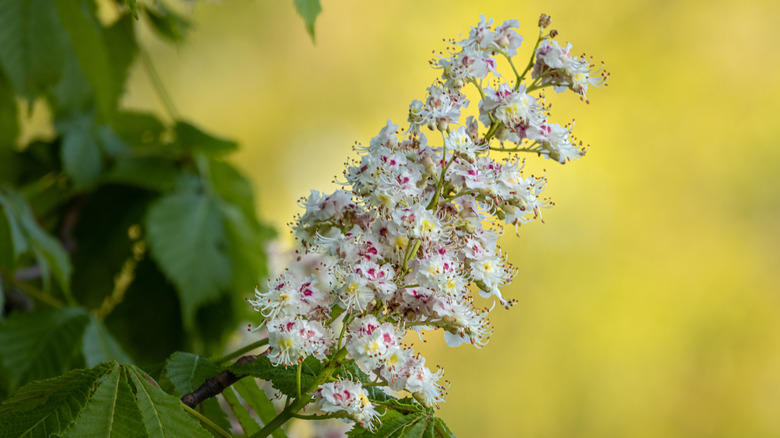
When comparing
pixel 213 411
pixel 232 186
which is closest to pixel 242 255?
pixel 232 186

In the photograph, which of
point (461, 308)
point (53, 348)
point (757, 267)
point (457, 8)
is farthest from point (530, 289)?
point (461, 308)

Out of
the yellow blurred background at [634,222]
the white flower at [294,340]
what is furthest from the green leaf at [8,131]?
the yellow blurred background at [634,222]

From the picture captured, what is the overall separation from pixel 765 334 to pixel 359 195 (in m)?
4.46

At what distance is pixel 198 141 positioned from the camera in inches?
48.7

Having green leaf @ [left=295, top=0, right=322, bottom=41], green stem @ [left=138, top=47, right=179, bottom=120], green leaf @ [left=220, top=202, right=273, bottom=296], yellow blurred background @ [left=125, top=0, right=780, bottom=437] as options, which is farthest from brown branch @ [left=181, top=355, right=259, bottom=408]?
yellow blurred background @ [left=125, top=0, right=780, bottom=437]

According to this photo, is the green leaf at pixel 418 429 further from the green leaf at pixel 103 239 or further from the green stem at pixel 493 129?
the green leaf at pixel 103 239

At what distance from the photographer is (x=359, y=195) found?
517mm

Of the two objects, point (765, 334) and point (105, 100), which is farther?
point (765, 334)

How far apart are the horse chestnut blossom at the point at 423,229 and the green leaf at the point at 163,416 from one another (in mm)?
58

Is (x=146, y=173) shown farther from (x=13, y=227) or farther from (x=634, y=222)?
(x=634, y=222)

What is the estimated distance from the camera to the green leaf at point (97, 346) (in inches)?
33.5

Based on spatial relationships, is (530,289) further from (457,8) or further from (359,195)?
(359,195)

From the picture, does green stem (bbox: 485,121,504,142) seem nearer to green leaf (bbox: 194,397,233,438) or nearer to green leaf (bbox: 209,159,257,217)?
green leaf (bbox: 194,397,233,438)

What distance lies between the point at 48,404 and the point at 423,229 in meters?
0.26
